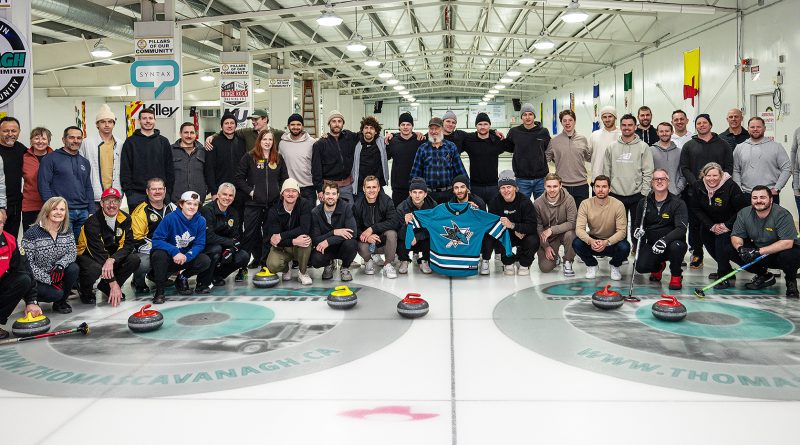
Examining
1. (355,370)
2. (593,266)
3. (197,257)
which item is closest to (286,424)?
(355,370)

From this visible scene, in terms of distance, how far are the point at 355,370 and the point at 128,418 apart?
135 cm

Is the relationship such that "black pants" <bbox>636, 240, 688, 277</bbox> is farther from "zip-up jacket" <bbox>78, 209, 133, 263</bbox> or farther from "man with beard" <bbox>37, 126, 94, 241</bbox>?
"man with beard" <bbox>37, 126, 94, 241</bbox>

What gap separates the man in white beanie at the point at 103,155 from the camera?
6.52m

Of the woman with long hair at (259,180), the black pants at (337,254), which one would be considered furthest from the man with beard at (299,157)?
the black pants at (337,254)

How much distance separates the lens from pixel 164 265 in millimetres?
5922

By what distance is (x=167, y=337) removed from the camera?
4.76 meters

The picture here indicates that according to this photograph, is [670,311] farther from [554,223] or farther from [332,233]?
[332,233]

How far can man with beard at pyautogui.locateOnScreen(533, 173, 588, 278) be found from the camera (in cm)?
710

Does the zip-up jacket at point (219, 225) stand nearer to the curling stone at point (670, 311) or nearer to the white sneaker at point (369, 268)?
the white sneaker at point (369, 268)

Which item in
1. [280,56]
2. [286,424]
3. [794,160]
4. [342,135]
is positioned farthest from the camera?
[280,56]

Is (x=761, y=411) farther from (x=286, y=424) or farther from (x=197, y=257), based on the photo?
(x=197, y=257)

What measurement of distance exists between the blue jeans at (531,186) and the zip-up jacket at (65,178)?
5010 millimetres

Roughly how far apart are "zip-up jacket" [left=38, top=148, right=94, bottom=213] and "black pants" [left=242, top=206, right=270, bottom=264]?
1670mm

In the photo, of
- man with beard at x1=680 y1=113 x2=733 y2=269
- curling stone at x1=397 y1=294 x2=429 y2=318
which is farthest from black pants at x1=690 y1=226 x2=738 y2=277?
curling stone at x1=397 y1=294 x2=429 y2=318
